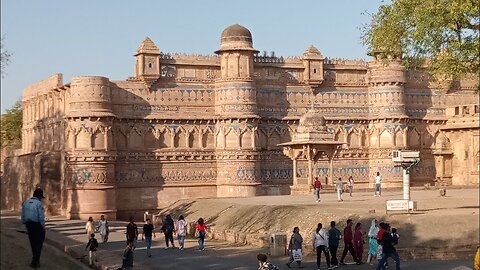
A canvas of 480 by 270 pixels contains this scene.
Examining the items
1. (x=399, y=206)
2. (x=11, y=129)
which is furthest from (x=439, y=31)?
(x=11, y=129)

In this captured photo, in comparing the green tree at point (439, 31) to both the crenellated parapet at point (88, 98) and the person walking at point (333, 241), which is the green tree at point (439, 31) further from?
the crenellated parapet at point (88, 98)

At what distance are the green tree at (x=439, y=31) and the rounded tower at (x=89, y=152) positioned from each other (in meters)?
18.4

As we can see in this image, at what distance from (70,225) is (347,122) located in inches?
716

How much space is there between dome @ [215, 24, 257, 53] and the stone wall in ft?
34.5

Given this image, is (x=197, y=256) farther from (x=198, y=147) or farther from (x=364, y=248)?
(x=198, y=147)

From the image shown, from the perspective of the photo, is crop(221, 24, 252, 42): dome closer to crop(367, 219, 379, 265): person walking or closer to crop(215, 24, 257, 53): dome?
crop(215, 24, 257, 53): dome

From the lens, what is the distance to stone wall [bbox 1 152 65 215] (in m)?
44.6

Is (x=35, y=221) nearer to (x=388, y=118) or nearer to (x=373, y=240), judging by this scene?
(x=373, y=240)

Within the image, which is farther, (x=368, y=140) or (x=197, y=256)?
(x=368, y=140)

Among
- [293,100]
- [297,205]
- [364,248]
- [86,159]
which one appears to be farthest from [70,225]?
[364,248]

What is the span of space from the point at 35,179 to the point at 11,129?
28775mm

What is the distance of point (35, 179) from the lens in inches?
1853

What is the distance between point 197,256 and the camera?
88.6 ft

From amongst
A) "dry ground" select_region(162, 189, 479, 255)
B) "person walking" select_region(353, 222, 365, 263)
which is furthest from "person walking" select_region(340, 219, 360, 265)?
"dry ground" select_region(162, 189, 479, 255)
